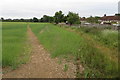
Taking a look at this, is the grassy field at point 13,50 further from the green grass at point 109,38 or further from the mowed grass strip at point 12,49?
the green grass at point 109,38

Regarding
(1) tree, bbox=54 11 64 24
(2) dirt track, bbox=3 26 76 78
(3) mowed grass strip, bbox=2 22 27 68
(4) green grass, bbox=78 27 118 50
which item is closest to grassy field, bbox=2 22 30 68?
(3) mowed grass strip, bbox=2 22 27 68

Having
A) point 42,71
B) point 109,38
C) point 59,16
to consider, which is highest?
point 59,16

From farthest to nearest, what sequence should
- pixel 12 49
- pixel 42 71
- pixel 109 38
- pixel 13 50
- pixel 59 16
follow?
pixel 59 16 → pixel 109 38 → pixel 12 49 → pixel 13 50 → pixel 42 71

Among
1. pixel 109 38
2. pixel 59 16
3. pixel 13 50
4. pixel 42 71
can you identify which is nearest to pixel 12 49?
pixel 13 50

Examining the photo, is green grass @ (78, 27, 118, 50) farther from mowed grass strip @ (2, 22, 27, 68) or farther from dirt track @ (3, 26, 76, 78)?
mowed grass strip @ (2, 22, 27, 68)

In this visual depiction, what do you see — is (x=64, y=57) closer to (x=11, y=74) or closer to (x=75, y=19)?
(x=11, y=74)

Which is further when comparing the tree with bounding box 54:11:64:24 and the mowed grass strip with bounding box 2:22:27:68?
the tree with bounding box 54:11:64:24

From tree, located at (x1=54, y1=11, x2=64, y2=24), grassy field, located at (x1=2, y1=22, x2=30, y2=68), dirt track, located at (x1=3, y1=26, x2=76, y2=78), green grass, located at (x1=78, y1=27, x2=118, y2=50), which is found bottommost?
dirt track, located at (x1=3, y1=26, x2=76, y2=78)

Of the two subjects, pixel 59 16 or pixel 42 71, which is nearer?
pixel 42 71

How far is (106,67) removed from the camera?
249 inches

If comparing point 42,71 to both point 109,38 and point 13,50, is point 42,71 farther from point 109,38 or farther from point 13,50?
point 109,38

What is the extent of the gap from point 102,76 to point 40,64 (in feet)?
10.3

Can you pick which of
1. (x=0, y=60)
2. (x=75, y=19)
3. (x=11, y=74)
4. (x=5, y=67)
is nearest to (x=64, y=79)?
(x=11, y=74)

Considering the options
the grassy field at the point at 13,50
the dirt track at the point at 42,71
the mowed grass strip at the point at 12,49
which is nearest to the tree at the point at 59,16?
the mowed grass strip at the point at 12,49
